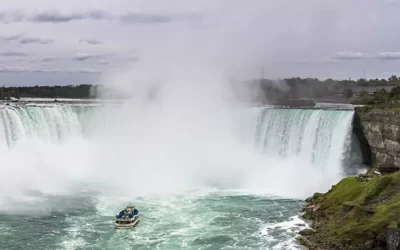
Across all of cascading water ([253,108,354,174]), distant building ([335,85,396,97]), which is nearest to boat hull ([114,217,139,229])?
cascading water ([253,108,354,174])

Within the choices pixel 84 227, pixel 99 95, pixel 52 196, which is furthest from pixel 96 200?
pixel 99 95

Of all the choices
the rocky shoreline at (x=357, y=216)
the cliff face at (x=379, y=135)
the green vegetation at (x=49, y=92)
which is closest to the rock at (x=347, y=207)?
the rocky shoreline at (x=357, y=216)

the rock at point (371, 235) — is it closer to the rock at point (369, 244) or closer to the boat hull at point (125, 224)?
the rock at point (369, 244)

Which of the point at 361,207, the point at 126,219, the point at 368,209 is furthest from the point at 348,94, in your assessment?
the point at 126,219

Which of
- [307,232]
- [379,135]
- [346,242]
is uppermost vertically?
[379,135]

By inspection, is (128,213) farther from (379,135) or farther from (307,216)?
(379,135)

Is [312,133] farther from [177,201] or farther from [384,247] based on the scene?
[384,247]
